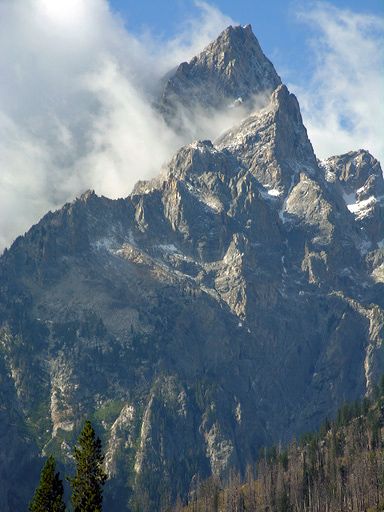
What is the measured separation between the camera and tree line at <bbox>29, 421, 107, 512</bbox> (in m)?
166

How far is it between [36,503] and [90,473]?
9625 mm

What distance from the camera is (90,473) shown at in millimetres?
170125

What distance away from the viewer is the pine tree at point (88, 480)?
16838 centimetres

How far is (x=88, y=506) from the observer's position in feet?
551

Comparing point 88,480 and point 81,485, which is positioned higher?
point 88,480

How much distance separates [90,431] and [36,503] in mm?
14457

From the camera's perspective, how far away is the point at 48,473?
546ft

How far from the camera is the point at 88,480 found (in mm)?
169750

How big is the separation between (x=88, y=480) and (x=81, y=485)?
1335 mm

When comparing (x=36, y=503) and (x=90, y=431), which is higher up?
(x=90, y=431)

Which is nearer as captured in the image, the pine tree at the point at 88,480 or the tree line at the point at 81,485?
Result: the tree line at the point at 81,485

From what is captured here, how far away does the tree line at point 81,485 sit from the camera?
16638 cm

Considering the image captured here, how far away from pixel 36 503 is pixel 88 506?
810 cm

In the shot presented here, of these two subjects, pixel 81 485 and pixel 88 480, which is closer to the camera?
pixel 81 485
